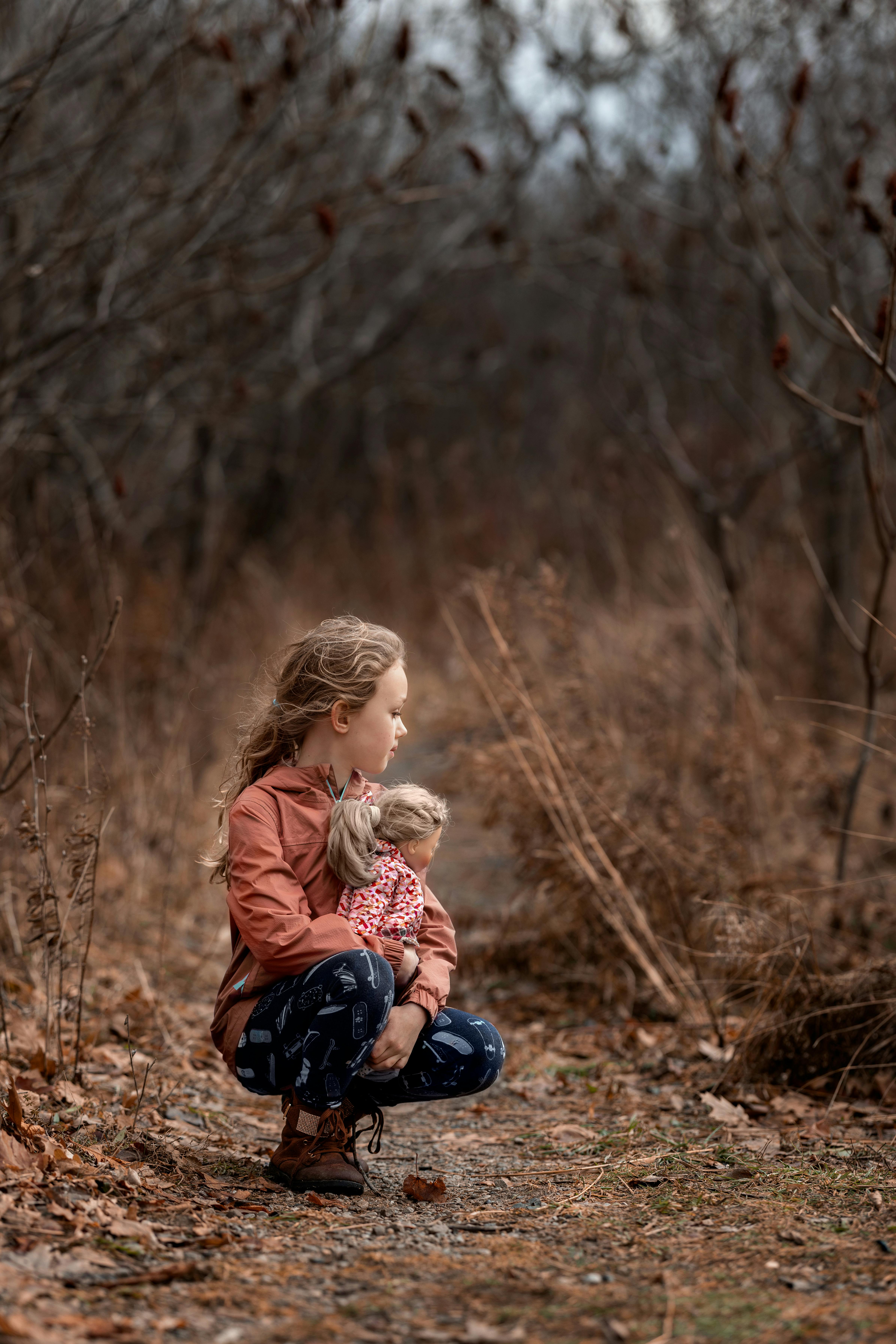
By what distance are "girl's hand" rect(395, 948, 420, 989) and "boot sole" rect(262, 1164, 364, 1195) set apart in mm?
407

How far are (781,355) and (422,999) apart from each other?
6.72 feet

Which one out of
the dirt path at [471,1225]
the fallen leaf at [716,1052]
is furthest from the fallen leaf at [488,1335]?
the fallen leaf at [716,1052]

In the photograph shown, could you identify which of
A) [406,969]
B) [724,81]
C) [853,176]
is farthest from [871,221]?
[406,969]

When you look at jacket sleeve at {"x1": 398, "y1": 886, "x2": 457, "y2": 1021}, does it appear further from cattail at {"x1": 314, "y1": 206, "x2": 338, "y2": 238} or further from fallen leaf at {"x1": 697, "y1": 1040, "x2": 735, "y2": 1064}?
cattail at {"x1": 314, "y1": 206, "x2": 338, "y2": 238}

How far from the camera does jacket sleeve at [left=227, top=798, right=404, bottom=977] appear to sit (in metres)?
2.45

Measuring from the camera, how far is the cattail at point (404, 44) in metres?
4.69

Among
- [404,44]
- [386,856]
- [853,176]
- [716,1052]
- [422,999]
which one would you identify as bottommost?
[716,1052]

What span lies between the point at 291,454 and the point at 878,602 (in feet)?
29.8

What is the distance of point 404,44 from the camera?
4.77 m

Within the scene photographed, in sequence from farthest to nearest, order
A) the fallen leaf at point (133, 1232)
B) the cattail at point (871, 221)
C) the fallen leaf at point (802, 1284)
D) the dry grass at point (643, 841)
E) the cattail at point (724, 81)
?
the cattail at point (724, 81)
the dry grass at point (643, 841)
the cattail at point (871, 221)
the fallen leaf at point (133, 1232)
the fallen leaf at point (802, 1284)

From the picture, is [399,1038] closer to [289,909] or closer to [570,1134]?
[289,909]

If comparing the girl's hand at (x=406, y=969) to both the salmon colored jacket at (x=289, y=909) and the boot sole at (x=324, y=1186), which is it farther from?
the boot sole at (x=324, y=1186)

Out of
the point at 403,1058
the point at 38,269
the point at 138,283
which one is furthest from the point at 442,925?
the point at 138,283

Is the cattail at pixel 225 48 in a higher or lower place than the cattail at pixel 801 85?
higher
